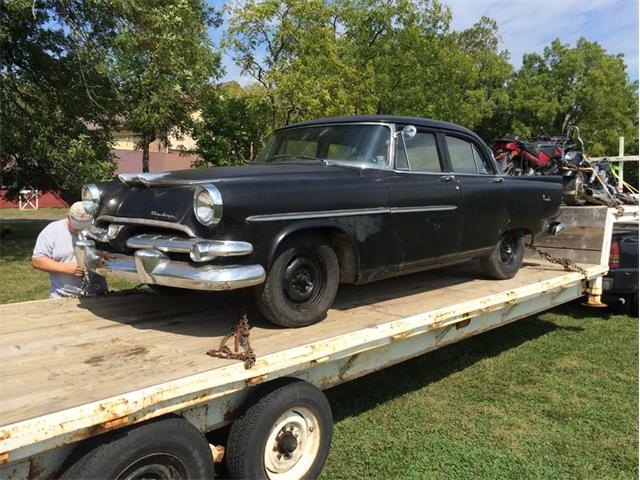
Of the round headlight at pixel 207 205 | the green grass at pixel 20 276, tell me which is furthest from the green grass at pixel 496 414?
the green grass at pixel 20 276

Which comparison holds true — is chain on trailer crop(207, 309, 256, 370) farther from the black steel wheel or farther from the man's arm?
the man's arm

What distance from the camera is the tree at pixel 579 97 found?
30.7 m

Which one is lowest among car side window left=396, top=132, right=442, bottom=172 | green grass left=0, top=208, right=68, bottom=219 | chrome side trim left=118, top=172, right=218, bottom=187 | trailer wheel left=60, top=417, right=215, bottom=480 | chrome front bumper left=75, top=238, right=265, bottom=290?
green grass left=0, top=208, right=68, bottom=219

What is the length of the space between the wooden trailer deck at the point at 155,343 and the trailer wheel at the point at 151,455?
0.09m

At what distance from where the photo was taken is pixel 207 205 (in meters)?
3.05

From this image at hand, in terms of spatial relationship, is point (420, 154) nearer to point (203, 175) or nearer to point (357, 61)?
point (203, 175)

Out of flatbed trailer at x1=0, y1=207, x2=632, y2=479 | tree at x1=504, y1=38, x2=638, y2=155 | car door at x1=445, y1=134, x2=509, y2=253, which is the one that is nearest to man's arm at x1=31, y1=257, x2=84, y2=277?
flatbed trailer at x1=0, y1=207, x2=632, y2=479

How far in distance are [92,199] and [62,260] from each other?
1.07m

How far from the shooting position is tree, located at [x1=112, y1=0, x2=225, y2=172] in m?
9.80

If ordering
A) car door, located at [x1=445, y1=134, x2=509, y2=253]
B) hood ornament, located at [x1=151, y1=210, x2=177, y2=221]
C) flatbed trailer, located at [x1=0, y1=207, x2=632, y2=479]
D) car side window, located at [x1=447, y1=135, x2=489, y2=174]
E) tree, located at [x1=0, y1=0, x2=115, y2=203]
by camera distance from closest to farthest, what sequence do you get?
flatbed trailer, located at [x1=0, y1=207, x2=632, y2=479], hood ornament, located at [x1=151, y1=210, x2=177, y2=221], car door, located at [x1=445, y1=134, x2=509, y2=253], car side window, located at [x1=447, y1=135, x2=489, y2=174], tree, located at [x1=0, y1=0, x2=115, y2=203]

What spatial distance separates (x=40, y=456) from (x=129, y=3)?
964 cm

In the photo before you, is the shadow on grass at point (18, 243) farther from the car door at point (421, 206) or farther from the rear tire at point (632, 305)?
the rear tire at point (632, 305)

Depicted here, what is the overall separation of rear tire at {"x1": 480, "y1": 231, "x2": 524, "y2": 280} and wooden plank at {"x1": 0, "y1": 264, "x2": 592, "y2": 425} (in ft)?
1.01

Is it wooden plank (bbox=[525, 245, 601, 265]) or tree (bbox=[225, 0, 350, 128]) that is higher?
tree (bbox=[225, 0, 350, 128])
